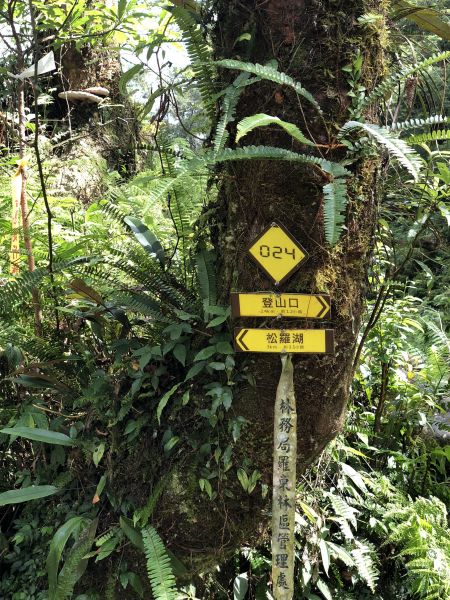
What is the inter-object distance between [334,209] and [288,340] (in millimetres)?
559

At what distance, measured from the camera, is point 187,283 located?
2.43 m

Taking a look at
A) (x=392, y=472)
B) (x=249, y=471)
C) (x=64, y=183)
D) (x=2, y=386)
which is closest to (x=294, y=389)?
(x=249, y=471)

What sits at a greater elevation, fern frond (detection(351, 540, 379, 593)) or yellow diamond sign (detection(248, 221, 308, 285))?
yellow diamond sign (detection(248, 221, 308, 285))

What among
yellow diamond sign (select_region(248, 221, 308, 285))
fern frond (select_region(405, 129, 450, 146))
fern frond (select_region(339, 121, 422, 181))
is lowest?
yellow diamond sign (select_region(248, 221, 308, 285))

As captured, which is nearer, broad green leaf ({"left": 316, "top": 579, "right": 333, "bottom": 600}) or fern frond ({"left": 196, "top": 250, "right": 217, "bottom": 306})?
fern frond ({"left": 196, "top": 250, "right": 217, "bottom": 306})

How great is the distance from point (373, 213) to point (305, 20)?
0.79 meters

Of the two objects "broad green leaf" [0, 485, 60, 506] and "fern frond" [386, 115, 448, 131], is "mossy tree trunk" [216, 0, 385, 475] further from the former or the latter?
"broad green leaf" [0, 485, 60, 506]

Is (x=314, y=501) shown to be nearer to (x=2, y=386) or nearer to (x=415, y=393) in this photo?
(x=415, y=393)

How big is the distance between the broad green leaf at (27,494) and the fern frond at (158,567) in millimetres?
525

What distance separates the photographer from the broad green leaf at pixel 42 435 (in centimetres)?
215

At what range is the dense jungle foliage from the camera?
196 cm

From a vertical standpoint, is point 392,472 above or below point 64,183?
below

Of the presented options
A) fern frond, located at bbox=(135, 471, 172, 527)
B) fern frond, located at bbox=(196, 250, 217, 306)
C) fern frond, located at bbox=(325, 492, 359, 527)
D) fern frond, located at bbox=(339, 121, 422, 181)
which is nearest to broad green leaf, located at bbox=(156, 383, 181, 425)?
fern frond, located at bbox=(135, 471, 172, 527)

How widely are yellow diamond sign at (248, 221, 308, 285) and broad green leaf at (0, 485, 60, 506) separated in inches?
54.7
